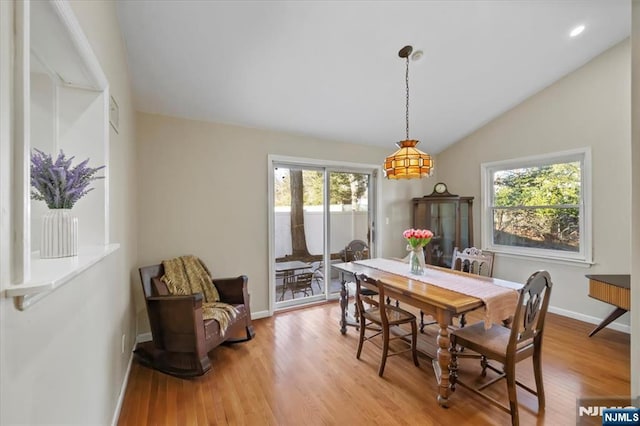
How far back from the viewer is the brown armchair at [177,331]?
2.36 metres

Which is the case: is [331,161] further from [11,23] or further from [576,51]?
[11,23]

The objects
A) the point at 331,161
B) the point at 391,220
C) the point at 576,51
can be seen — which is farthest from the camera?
the point at 391,220

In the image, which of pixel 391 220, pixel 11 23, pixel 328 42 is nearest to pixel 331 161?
pixel 391 220

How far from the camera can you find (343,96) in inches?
130

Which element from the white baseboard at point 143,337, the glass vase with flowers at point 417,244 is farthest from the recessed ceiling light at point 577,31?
the white baseboard at point 143,337

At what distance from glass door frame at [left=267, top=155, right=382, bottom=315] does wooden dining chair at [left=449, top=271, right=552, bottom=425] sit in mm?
2290

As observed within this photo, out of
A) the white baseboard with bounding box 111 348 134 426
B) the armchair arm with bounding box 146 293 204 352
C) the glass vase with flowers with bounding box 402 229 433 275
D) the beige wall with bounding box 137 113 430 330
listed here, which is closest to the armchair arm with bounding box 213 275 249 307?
the beige wall with bounding box 137 113 430 330

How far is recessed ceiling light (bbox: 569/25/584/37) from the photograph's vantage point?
281 centimetres

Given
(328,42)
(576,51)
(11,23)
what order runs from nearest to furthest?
1. (11,23)
2. (328,42)
3. (576,51)

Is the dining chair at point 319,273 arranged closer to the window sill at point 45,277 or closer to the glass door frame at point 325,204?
the glass door frame at point 325,204

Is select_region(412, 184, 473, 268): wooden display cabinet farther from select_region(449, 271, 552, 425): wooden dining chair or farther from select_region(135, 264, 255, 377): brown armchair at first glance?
select_region(135, 264, 255, 377): brown armchair

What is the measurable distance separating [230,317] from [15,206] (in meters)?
2.22

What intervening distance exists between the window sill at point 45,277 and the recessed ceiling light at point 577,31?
434 cm

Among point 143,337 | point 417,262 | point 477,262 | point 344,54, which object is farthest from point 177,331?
point 477,262
